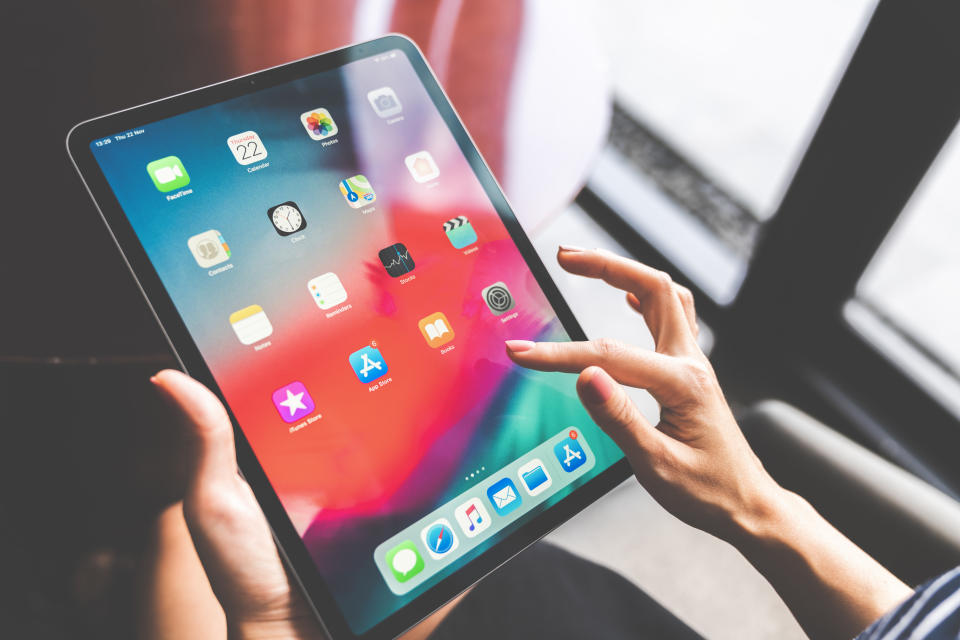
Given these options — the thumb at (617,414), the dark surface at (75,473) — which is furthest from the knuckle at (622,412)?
the dark surface at (75,473)

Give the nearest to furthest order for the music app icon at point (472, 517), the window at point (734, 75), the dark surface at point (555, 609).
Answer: the music app icon at point (472, 517) < the dark surface at point (555, 609) < the window at point (734, 75)

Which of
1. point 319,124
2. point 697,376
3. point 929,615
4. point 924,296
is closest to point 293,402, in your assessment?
point 319,124

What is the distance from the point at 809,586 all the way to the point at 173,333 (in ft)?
2.09

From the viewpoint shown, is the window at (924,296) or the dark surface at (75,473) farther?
the window at (924,296)

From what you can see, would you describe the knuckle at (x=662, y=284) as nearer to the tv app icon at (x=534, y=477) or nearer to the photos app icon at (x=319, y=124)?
the tv app icon at (x=534, y=477)

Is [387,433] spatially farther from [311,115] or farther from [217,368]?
[311,115]

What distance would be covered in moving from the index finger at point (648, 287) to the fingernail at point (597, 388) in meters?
0.13

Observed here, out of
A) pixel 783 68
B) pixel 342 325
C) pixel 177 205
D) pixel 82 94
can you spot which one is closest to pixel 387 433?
pixel 342 325

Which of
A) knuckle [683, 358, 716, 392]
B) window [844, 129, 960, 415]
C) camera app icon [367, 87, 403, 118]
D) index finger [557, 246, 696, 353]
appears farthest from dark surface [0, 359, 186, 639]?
window [844, 129, 960, 415]

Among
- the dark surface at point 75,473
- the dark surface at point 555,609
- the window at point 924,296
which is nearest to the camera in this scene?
the dark surface at point 555,609

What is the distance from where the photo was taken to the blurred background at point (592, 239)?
0.81m

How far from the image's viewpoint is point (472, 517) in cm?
61

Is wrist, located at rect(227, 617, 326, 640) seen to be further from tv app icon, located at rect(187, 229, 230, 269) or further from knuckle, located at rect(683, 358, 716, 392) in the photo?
knuckle, located at rect(683, 358, 716, 392)

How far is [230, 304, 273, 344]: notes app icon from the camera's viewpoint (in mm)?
563
